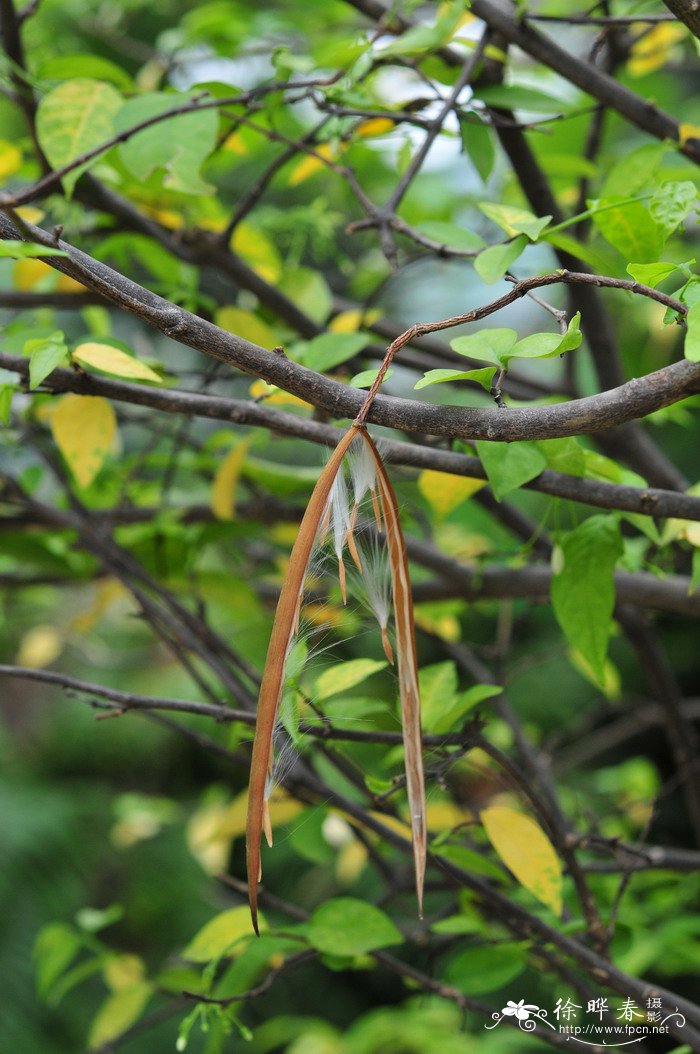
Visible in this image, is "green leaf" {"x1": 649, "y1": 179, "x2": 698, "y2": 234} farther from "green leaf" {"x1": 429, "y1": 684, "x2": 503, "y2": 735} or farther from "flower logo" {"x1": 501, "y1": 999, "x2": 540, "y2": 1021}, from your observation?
"flower logo" {"x1": 501, "y1": 999, "x2": 540, "y2": 1021}

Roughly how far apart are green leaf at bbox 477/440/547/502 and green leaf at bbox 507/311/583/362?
0.05 m

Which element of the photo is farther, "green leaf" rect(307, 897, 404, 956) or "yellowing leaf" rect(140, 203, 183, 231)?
"yellowing leaf" rect(140, 203, 183, 231)

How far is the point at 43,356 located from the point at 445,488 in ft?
0.71

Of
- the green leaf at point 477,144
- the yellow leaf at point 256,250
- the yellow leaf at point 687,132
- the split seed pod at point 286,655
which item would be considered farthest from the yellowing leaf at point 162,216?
the split seed pod at point 286,655

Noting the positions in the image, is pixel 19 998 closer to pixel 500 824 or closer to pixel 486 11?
pixel 500 824

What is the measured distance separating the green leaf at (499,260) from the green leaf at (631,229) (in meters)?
0.03

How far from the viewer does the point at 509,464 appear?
0.35m

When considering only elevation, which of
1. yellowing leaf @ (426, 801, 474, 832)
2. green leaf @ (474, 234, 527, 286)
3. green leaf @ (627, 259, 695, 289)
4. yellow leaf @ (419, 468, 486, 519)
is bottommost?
yellowing leaf @ (426, 801, 474, 832)

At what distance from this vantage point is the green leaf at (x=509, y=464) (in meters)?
0.34

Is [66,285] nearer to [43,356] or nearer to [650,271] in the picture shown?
[43,356]

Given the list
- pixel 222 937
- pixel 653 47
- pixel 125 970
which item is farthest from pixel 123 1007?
pixel 653 47

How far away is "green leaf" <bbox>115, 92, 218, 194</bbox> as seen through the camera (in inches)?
18.1

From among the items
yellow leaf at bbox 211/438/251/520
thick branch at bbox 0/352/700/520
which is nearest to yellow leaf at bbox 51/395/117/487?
thick branch at bbox 0/352/700/520

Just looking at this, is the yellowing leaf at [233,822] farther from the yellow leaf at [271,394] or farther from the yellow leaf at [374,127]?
the yellow leaf at [374,127]
